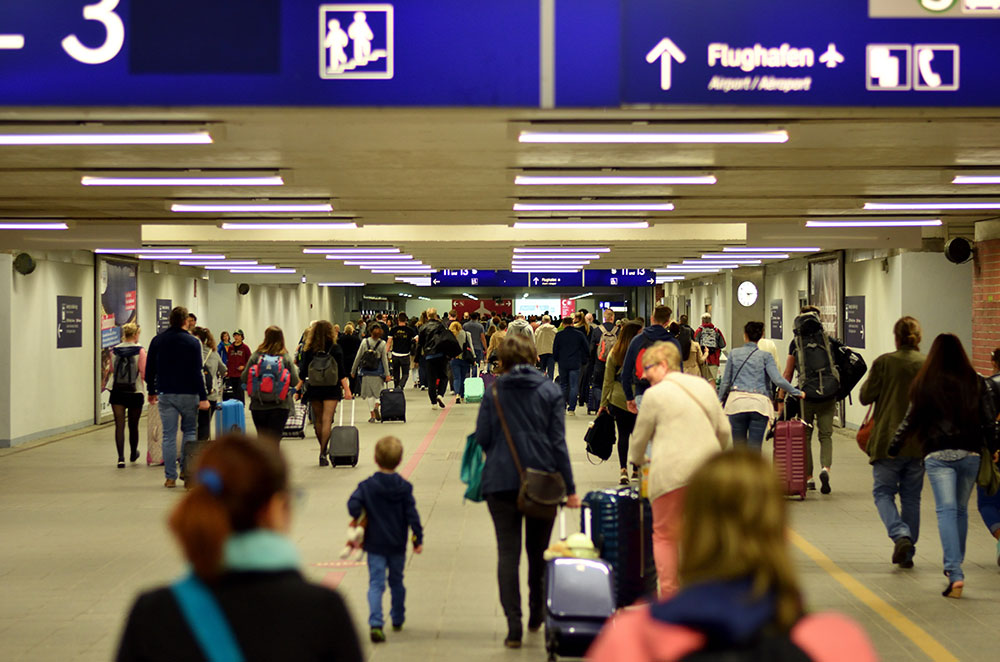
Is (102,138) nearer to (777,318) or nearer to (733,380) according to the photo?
(733,380)

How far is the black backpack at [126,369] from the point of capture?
1347 centimetres

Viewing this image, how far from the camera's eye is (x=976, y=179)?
10203 millimetres

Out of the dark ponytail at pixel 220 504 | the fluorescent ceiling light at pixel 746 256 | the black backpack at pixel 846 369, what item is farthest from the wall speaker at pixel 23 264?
the dark ponytail at pixel 220 504

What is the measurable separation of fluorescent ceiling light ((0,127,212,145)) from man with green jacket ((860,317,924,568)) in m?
4.71

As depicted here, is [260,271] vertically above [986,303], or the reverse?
[260,271]

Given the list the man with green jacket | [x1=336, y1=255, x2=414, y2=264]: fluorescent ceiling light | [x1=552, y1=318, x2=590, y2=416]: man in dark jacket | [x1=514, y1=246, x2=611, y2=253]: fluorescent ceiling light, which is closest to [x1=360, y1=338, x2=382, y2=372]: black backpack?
[x1=552, y1=318, x2=590, y2=416]: man in dark jacket

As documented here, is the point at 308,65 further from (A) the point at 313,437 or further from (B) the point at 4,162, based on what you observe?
(A) the point at 313,437

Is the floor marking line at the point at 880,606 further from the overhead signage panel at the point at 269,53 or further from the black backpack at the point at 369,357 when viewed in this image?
the black backpack at the point at 369,357

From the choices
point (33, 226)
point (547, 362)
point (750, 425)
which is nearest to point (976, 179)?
point (750, 425)

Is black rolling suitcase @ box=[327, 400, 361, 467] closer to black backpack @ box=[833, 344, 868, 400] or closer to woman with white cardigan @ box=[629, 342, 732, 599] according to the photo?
black backpack @ box=[833, 344, 868, 400]

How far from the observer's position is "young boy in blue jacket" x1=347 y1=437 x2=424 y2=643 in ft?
20.3

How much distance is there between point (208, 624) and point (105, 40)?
4357 mm

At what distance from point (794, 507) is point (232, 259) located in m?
15.4

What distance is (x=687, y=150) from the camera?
845cm
